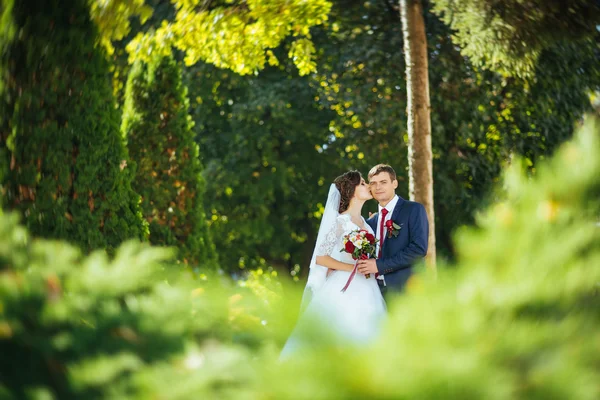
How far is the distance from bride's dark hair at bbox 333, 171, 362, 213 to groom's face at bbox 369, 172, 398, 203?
8.8 inches

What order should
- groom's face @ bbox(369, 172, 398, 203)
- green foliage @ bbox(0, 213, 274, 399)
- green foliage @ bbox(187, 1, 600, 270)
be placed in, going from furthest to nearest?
green foliage @ bbox(187, 1, 600, 270) < groom's face @ bbox(369, 172, 398, 203) < green foliage @ bbox(0, 213, 274, 399)

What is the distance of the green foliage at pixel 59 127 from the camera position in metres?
4.29

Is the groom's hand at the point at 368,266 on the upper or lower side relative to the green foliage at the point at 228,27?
lower

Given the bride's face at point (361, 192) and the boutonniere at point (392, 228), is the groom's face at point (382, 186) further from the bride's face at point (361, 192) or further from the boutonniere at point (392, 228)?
the boutonniere at point (392, 228)

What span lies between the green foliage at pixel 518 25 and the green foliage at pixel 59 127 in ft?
18.5

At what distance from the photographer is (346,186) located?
23.1 ft

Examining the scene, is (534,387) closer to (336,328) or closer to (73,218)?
(336,328)

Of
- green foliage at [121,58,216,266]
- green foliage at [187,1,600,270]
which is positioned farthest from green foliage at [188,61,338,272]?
green foliage at [121,58,216,266]

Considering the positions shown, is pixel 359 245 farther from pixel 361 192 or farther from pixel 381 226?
pixel 361 192

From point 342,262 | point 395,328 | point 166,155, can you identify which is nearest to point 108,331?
point 395,328

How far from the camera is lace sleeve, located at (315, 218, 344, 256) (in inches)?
269

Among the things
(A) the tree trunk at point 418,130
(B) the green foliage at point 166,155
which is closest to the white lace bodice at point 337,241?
(A) the tree trunk at point 418,130

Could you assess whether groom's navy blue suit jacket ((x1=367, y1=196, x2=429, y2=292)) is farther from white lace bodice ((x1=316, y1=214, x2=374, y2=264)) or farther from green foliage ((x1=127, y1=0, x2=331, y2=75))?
green foliage ((x1=127, y1=0, x2=331, y2=75))

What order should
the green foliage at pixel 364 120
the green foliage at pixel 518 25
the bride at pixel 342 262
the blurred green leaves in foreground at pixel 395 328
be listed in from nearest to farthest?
the blurred green leaves in foreground at pixel 395 328
the bride at pixel 342 262
the green foliage at pixel 518 25
the green foliage at pixel 364 120
